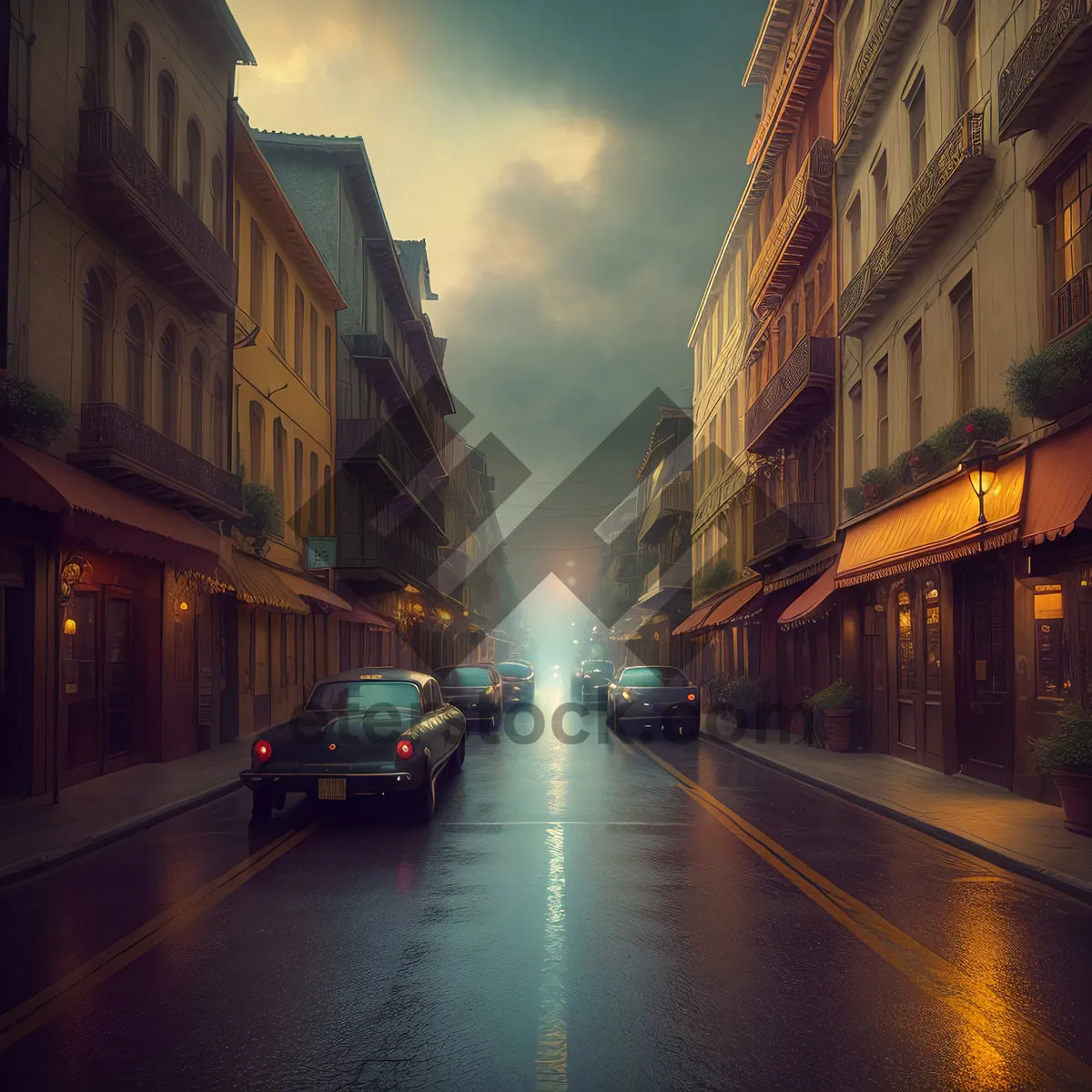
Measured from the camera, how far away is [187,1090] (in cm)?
424

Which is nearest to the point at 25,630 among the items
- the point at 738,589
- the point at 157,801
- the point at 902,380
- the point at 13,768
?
the point at 13,768

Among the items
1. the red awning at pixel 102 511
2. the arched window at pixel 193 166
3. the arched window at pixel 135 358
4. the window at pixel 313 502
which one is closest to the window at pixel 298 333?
the window at pixel 313 502

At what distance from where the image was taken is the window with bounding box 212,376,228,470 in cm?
2077

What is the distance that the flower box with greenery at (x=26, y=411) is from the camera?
1221cm

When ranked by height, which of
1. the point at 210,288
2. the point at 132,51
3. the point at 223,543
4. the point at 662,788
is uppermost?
the point at 132,51

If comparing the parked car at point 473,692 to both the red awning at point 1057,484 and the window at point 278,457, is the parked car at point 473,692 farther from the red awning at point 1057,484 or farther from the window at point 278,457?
the red awning at point 1057,484

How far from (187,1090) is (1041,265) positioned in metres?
12.6

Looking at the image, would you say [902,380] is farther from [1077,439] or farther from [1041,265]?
[1077,439]

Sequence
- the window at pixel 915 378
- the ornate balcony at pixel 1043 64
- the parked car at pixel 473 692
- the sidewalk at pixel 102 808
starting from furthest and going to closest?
1. the parked car at pixel 473 692
2. the window at pixel 915 378
3. the ornate balcony at pixel 1043 64
4. the sidewalk at pixel 102 808

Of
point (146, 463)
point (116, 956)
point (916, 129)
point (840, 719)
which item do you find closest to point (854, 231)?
point (916, 129)

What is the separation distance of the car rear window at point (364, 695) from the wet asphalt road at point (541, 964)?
5.97 ft

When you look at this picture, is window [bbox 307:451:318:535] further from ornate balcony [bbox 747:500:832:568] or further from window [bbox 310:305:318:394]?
ornate balcony [bbox 747:500:832:568]

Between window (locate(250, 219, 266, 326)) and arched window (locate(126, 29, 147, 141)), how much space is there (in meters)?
6.69

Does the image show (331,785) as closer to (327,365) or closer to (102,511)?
(102,511)
